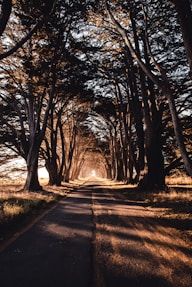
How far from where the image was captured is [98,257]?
4488mm

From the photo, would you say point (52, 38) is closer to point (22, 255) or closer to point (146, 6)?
point (146, 6)

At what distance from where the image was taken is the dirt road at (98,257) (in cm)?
353

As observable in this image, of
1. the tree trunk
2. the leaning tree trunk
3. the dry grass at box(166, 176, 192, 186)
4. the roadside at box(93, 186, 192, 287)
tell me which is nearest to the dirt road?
the roadside at box(93, 186, 192, 287)

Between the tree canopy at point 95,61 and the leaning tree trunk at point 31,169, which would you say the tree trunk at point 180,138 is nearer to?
the tree canopy at point 95,61

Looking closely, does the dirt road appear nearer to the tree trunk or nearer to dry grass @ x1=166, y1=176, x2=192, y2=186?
the tree trunk

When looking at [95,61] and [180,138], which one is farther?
[95,61]

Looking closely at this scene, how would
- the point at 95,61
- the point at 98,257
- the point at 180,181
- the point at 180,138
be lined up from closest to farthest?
the point at 98,257 < the point at 180,138 < the point at 95,61 < the point at 180,181

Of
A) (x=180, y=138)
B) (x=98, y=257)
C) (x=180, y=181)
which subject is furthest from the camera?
(x=180, y=181)

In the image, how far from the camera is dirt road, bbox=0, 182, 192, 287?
3533 millimetres

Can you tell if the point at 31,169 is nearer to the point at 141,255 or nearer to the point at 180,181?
the point at 141,255

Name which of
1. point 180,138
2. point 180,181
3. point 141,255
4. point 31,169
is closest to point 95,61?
point 31,169

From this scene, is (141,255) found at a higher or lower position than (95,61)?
lower

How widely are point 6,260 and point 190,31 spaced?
261 inches

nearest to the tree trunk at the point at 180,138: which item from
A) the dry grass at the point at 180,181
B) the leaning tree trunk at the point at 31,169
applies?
the leaning tree trunk at the point at 31,169
